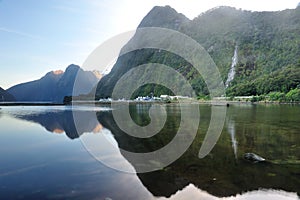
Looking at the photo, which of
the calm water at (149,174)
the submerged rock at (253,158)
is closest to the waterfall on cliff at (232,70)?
the calm water at (149,174)

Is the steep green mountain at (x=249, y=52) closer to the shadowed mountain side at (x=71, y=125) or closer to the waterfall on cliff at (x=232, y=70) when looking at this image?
the waterfall on cliff at (x=232, y=70)

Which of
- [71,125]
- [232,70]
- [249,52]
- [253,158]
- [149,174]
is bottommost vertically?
[149,174]

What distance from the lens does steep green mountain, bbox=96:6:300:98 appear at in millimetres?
104750

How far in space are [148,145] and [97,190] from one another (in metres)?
7.86

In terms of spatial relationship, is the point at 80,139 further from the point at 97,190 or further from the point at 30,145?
the point at 97,190

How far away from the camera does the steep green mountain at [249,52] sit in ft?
344

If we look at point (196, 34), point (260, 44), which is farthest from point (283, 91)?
point (196, 34)

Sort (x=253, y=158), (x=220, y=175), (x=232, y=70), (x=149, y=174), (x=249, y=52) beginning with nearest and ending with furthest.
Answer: (x=220, y=175)
(x=149, y=174)
(x=253, y=158)
(x=232, y=70)
(x=249, y=52)

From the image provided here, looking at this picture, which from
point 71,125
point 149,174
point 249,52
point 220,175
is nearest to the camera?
point 220,175

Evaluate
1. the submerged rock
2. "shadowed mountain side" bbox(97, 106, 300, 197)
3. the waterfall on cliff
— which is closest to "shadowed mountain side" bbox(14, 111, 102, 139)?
"shadowed mountain side" bbox(97, 106, 300, 197)

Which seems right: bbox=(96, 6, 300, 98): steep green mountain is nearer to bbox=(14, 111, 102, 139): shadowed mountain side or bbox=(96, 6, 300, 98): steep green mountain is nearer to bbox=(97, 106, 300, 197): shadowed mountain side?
bbox=(14, 111, 102, 139): shadowed mountain side

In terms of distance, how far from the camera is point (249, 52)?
133125 mm

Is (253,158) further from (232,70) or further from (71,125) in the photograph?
(232,70)

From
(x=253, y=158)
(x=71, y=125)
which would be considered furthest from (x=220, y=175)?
(x=71, y=125)
